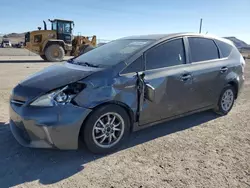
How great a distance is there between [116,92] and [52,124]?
2.96ft

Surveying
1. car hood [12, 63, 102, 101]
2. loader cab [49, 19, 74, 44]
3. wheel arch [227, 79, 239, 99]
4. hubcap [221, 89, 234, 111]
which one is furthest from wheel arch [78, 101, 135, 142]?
loader cab [49, 19, 74, 44]

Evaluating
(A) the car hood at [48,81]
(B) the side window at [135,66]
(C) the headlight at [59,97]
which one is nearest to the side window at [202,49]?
(B) the side window at [135,66]

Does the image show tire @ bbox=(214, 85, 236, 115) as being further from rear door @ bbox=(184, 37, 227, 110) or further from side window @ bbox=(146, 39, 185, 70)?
side window @ bbox=(146, 39, 185, 70)

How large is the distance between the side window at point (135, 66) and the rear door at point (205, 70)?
0.96 m

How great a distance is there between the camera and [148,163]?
10.3 ft

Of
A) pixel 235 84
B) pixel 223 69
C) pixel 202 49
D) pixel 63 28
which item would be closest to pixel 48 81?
pixel 202 49

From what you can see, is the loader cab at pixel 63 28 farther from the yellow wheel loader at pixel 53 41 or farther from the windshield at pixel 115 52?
the windshield at pixel 115 52

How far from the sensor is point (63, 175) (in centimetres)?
285

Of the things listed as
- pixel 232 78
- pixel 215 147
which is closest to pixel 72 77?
pixel 215 147

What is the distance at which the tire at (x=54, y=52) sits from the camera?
17.5 metres

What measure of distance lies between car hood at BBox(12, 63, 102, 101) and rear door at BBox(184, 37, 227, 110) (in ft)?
5.96

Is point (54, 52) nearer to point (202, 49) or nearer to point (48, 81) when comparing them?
point (202, 49)

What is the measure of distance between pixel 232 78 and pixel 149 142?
2375mm

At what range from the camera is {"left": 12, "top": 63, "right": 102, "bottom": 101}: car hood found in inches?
122
